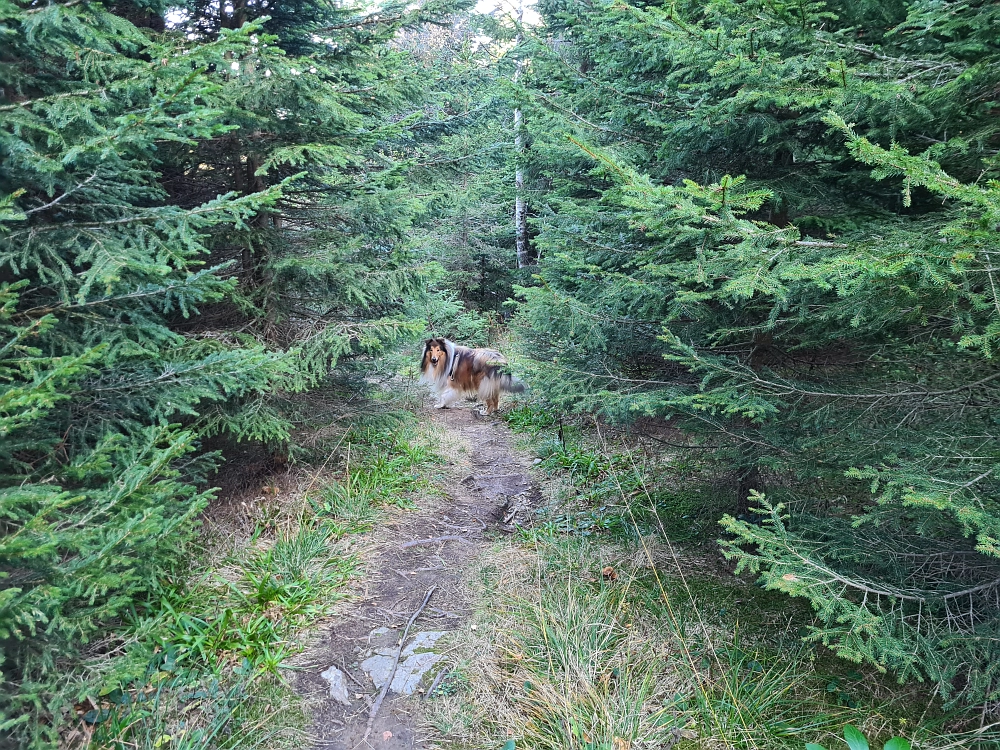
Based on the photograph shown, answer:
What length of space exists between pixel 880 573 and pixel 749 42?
3.14 meters

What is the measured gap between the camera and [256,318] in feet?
15.0

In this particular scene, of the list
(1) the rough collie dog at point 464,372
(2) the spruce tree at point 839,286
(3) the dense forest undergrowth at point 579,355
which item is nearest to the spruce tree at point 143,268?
(3) the dense forest undergrowth at point 579,355

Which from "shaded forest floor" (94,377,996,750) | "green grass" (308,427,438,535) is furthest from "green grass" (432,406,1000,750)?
"green grass" (308,427,438,535)

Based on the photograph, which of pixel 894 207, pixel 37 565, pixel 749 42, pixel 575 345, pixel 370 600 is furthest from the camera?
pixel 575 345

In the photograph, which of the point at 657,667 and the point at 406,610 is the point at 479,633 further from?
the point at 657,667

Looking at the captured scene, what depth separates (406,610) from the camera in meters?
3.87

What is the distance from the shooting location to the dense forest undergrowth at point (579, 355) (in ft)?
7.36

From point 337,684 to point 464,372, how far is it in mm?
6106

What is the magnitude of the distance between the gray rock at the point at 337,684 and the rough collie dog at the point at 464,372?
19.1 feet

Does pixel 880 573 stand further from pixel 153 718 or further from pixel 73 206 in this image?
pixel 73 206

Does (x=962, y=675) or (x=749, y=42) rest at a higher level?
(x=749, y=42)

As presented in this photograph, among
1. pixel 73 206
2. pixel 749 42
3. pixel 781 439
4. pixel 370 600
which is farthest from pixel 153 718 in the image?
pixel 749 42

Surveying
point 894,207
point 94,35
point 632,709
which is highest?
point 94,35

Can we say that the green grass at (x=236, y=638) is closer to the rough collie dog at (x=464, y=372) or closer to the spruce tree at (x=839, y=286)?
the spruce tree at (x=839, y=286)
